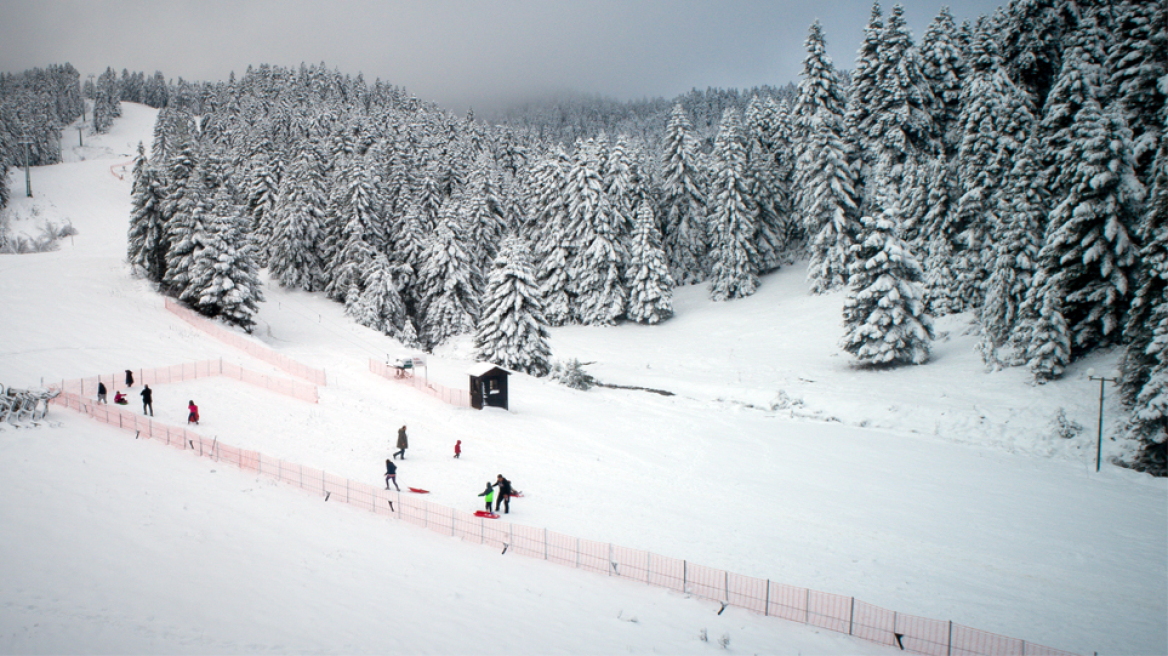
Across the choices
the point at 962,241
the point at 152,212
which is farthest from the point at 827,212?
the point at 152,212

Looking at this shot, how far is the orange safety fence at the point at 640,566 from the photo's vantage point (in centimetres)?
1298

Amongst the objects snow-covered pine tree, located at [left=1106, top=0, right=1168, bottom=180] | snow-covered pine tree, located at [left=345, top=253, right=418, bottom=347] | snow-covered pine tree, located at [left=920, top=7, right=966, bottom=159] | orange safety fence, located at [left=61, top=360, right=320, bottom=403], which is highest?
snow-covered pine tree, located at [left=920, top=7, right=966, bottom=159]

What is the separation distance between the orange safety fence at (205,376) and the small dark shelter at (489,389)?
751cm

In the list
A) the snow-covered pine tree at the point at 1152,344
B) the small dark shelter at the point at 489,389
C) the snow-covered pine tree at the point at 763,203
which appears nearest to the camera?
the snow-covered pine tree at the point at 1152,344

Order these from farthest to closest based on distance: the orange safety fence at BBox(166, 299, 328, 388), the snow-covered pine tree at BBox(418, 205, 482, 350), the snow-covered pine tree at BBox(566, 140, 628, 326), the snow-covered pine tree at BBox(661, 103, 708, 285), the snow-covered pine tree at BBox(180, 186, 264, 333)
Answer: the snow-covered pine tree at BBox(661, 103, 708, 285)
the snow-covered pine tree at BBox(566, 140, 628, 326)
the snow-covered pine tree at BBox(418, 205, 482, 350)
the snow-covered pine tree at BBox(180, 186, 264, 333)
the orange safety fence at BBox(166, 299, 328, 388)

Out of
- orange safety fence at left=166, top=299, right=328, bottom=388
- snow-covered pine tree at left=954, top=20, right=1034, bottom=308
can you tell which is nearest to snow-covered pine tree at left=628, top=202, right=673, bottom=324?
snow-covered pine tree at left=954, top=20, right=1034, bottom=308

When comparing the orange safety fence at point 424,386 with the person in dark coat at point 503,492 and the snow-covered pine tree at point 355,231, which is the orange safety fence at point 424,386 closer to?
the person in dark coat at point 503,492

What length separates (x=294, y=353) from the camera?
132 feet

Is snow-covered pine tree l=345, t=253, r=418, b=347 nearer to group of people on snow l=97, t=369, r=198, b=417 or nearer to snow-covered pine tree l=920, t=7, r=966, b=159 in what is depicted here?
group of people on snow l=97, t=369, r=198, b=417

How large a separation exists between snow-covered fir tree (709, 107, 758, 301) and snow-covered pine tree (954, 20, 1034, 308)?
1855 centimetres

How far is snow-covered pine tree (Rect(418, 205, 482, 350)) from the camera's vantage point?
180 ft

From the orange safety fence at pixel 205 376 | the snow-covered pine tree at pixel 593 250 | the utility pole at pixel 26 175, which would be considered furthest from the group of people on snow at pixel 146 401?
the utility pole at pixel 26 175

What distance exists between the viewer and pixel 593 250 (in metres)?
59.8

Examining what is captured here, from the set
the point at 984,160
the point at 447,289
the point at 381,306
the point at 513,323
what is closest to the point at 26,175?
the point at 381,306
